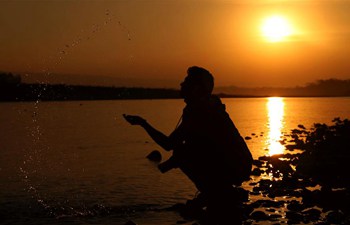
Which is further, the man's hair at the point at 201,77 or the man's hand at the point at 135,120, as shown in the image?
the man's hair at the point at 201,77

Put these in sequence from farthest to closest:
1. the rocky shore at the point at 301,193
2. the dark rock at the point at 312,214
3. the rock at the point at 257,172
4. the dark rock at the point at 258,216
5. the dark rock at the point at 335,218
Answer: the rock at the point at 257,172, the dark rock at the point at 258,216, the rocky shore at the point at 301,193, the dark rock at the point at 312,214, the dark rock at the point at 335,218

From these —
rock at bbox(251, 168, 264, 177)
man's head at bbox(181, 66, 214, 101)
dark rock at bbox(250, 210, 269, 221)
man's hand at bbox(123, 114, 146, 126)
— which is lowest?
dark rock at bbox(250, 210, 269, 221)

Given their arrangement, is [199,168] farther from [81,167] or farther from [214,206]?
[81,167]

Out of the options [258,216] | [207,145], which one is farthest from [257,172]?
[207,145]

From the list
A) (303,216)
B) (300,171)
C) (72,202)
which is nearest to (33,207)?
(72,202)

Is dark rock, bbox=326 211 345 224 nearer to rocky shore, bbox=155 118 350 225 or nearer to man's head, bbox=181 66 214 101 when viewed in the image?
rocky shore, bbox=155 118 350 225

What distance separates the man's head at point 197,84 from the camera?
7352 mm

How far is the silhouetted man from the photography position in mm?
7117

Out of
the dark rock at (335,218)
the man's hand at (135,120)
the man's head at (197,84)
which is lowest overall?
the dark rock at (335,218)

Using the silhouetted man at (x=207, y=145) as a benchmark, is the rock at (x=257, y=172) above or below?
above

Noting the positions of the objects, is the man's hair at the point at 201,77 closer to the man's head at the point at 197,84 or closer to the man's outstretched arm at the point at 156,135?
the man's head at the point at 197,84

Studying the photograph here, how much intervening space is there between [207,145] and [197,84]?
0.91 m

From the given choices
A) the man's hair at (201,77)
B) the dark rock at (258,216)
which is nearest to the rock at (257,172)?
the dark rock at (258,216)

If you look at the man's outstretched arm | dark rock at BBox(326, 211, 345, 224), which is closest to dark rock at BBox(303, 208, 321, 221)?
dark rock at BBox(326, 211, 345, 224)
